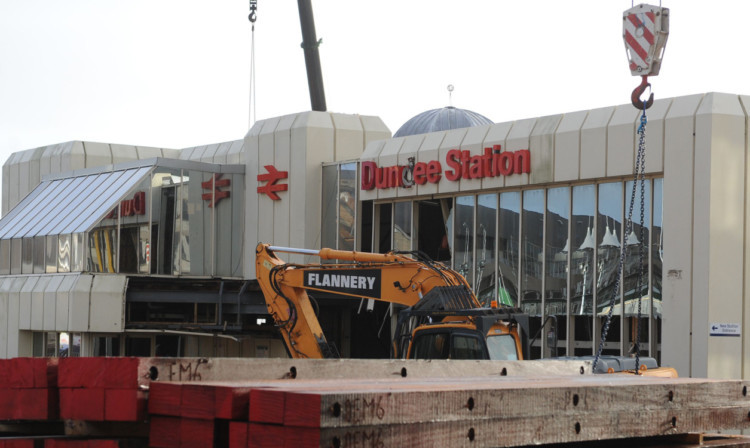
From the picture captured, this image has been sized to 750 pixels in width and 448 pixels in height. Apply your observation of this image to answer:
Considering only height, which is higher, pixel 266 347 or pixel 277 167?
pixel 277 167

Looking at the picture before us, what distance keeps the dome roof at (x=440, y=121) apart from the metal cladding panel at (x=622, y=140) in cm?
1424

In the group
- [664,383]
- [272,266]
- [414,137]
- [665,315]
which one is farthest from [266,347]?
[664,383]

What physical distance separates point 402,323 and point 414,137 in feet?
41.3

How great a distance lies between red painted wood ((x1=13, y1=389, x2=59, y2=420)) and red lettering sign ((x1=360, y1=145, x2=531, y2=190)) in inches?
907

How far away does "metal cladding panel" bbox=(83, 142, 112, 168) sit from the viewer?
45.9 metres

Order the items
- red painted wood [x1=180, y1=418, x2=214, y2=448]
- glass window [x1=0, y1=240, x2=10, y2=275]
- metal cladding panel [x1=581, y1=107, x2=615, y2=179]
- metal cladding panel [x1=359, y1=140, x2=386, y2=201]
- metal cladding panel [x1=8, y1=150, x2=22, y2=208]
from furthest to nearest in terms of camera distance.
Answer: metal cladding panel [x1=8, y1=150, x2=22, y2=208]
glass window [x1=0, y1=240, x2=10, y2=275]
metal cladding panel [x1=359, y1=140, x2=386, y2=201]
metal cladding panel [x1=581, y1=107, x2=615, y2=179]
red painted wood [x1=180, y1=418, x2=214, y2=448]

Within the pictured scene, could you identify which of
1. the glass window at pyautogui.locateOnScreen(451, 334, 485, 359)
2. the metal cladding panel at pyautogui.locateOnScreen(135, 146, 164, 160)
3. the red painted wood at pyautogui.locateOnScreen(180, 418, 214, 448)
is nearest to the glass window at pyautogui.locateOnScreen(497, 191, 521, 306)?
the glass window at pyautogui.locateOnScreen(451, 334, 485, 359)

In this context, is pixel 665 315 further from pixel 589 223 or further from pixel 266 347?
pixel 266 347

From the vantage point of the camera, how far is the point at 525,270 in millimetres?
28547

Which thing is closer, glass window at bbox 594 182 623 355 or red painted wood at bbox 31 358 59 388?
red painted wood at bbox 31 358 59 388

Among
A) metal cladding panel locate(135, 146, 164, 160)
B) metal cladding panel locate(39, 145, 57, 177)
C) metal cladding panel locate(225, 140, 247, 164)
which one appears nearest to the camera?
metal cladding panel locate(225, 140, 247, 164)

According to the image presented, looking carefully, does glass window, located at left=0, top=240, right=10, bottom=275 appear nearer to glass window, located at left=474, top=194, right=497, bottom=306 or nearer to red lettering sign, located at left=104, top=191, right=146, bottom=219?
red lettering sign, located at left=104, top=191, right=146, bottom=219

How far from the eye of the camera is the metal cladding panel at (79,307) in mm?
32594

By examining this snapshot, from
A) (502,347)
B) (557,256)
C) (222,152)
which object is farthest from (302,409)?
(222,152)
